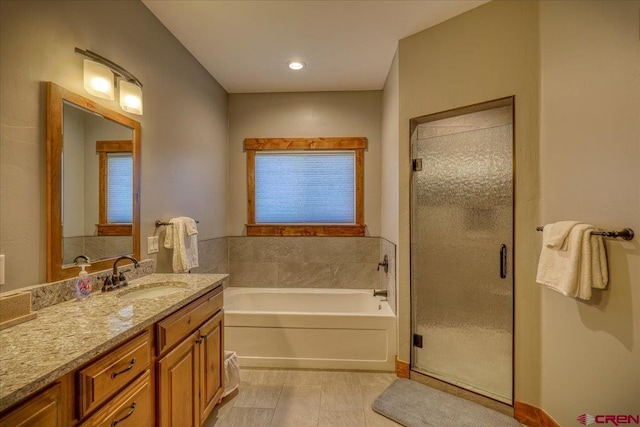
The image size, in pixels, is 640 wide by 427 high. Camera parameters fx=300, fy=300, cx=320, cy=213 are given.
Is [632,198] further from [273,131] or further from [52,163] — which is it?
[273,131]

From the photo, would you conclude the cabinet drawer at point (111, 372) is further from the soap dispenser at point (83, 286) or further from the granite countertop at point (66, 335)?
the soap dispenser at point (83, 286)

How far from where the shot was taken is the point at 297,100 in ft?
11.4

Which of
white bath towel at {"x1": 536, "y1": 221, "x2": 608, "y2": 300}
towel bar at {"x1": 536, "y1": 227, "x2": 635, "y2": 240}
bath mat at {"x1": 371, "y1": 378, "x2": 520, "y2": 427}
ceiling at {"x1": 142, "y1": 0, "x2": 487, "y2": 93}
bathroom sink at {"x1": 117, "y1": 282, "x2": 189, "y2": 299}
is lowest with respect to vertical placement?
bath mat at {"x1": 371, "y1": 378, "x2": 520, "y2": 427}

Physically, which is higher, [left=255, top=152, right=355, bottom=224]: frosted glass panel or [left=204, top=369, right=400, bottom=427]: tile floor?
[left=255, top=152, right=355, bottom=224]: frosted glass panel

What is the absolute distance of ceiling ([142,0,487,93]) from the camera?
2055 mm

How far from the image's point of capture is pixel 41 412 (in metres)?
0.80

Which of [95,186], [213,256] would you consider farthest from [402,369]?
[95,186]

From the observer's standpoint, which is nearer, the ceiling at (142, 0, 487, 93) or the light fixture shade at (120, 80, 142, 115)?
the light fixture shade at (120, 80, 142, 115)

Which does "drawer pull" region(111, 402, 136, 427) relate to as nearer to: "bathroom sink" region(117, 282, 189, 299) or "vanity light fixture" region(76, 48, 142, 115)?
"bathroom sink" region(117, 282, 189, 299)

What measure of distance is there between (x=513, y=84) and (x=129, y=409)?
2.66m

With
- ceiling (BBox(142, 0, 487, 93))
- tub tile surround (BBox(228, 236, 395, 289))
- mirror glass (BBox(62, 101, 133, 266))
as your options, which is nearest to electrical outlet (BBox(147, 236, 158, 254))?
mirror glass (BBox(62, 101, 133, 266))

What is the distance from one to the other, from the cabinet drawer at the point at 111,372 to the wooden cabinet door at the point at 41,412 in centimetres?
7

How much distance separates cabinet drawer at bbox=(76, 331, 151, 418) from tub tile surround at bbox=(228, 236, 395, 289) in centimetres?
224

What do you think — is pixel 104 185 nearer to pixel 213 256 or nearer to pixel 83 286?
pixel 83 286
